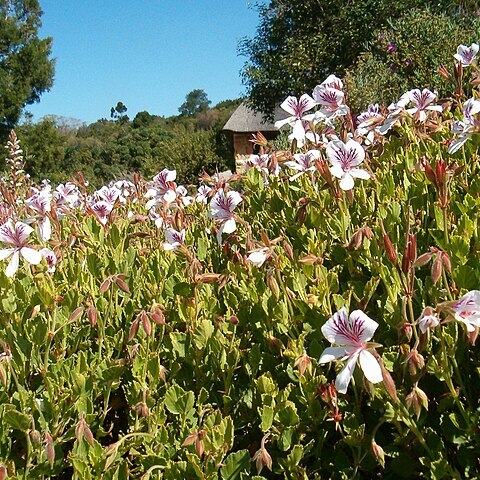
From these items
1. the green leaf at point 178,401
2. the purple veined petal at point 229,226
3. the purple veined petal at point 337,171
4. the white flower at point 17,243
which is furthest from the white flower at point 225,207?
the green leaf at point 178,401

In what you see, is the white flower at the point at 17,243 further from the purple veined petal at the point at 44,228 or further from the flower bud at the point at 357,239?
the flower bud at the point at 357,239

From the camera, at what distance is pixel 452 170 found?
169cm

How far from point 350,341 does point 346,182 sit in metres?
0.68

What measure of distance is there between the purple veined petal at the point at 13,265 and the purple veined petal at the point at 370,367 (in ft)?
3.43

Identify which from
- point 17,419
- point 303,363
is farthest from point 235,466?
point 17,419

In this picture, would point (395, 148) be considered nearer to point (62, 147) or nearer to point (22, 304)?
point (22, 304)

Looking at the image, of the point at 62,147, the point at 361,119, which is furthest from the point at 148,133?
the point at 361,119

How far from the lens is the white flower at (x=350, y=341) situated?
1078 millimetres

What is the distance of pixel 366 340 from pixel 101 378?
0.69 meters

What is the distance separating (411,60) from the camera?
10.8 metres

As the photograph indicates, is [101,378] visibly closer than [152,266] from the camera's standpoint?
Yes

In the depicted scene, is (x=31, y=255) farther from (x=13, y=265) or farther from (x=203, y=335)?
(x=203, y=335)

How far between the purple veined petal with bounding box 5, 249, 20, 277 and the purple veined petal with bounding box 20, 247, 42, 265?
18 mm

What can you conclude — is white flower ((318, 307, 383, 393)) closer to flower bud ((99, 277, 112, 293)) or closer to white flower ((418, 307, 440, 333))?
white flower ((418, 307, 440, 333))
